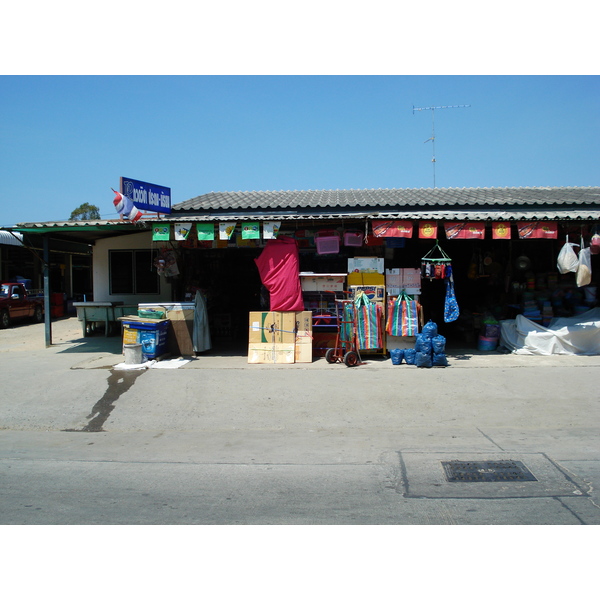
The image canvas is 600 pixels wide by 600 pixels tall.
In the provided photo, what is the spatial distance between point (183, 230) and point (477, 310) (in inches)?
306

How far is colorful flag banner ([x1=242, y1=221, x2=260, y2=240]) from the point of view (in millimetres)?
10555

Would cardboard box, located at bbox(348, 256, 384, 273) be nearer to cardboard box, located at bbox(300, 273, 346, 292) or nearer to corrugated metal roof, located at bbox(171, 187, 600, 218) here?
cardboard box, located at bbox(300, 273, 346, 292)

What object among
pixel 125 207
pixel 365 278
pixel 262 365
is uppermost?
pixel 125 207

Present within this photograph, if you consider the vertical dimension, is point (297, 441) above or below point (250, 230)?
below

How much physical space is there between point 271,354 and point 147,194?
5.27m

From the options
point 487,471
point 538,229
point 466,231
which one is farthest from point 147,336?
point 538,229

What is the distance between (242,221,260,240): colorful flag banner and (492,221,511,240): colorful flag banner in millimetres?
4972

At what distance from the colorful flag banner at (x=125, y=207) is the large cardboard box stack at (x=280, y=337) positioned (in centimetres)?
350

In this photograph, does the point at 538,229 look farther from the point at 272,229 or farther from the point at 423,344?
the point at 272,229

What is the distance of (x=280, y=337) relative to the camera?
35.7ft

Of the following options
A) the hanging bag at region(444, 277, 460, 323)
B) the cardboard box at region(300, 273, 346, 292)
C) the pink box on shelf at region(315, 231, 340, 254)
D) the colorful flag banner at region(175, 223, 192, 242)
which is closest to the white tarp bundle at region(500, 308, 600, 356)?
the hanging bag at region(444, 277, 460, 323)

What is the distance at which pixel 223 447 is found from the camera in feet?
21.4

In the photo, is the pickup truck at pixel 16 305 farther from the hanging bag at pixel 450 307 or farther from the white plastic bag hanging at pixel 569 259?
the white plastic bag hanging at pixel 569 259

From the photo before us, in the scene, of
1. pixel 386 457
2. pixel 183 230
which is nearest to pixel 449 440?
pixel 386 457
